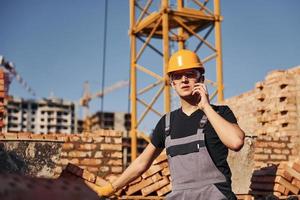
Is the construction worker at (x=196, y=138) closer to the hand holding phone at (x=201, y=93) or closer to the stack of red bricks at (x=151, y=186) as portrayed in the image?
the hand holding phone at (x=201, y=93)

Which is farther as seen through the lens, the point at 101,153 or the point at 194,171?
the point at 101,153

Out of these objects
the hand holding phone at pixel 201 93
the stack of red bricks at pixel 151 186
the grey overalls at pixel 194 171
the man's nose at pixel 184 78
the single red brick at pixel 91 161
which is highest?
the man's nose at pixel 184 78

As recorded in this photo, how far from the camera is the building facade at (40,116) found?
67625mm

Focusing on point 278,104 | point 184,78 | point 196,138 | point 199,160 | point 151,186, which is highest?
point 278,104

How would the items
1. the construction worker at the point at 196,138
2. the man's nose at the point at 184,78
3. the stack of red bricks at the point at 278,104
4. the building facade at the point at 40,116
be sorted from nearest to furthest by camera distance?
the construction worker at the point at 196,138, the man's nose at the point at 184,78, the stack of red bricks at the point at 278,104, the building facade at the point at 40,116

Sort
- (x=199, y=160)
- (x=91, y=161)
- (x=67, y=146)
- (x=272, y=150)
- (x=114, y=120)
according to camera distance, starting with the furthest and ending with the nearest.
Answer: (x=114, y=120)
(x=272, y=150)
(x=91, y=161)
(x=67, y=146)
(x=199, y=160)

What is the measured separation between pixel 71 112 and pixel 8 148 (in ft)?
228

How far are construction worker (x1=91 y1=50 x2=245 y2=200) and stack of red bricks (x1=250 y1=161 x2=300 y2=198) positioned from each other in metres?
2.53

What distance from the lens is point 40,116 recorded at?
70.1 meters

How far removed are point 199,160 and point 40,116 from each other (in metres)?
70.8

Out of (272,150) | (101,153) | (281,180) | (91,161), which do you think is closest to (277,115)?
(272,150)

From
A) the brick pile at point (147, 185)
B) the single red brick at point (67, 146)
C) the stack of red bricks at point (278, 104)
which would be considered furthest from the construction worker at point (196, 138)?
the stack of red bricks at point (278, 104)

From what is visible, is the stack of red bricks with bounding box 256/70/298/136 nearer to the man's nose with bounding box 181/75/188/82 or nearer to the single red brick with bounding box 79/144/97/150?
the single red brick with bounding box 79/144/97/150

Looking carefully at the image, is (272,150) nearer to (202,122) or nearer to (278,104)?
(278,104)
